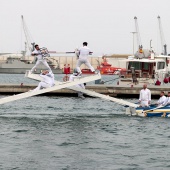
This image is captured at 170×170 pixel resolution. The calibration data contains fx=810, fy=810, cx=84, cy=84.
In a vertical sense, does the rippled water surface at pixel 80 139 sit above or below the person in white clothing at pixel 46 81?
below

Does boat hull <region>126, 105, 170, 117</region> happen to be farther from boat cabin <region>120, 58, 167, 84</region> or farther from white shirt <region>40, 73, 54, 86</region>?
boat cabin <region>120, 58, 167, 84</region>

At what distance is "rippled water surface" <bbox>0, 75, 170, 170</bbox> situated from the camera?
36062 mm

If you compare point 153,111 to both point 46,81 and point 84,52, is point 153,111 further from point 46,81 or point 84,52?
point 46,81

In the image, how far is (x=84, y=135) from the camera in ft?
151

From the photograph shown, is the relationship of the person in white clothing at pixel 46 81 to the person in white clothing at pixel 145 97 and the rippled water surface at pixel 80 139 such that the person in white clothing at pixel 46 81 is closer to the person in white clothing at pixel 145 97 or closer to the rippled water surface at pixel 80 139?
the rippled water surface at pixel 80 139

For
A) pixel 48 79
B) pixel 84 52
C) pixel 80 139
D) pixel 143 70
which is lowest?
pixel 80 139

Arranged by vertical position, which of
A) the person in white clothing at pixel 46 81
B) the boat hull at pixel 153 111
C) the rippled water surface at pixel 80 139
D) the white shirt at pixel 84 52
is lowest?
A: the rippled water surface at pixel 80 139

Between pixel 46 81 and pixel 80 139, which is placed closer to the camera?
pixel 80 139

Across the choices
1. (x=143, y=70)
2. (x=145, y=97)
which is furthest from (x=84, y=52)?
(x=143, y=70)

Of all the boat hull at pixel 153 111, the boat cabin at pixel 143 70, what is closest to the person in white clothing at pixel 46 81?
the boat hull at pixel 153 111

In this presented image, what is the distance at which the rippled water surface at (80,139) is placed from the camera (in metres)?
36.1

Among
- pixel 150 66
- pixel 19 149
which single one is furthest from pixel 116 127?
pixel 150 66

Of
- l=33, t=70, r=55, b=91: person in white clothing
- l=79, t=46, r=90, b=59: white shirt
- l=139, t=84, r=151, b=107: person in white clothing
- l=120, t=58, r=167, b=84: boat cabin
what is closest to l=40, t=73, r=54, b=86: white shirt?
l=33, t=70, r=55, b=91: person in white clothing

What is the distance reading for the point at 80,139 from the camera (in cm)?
4419
